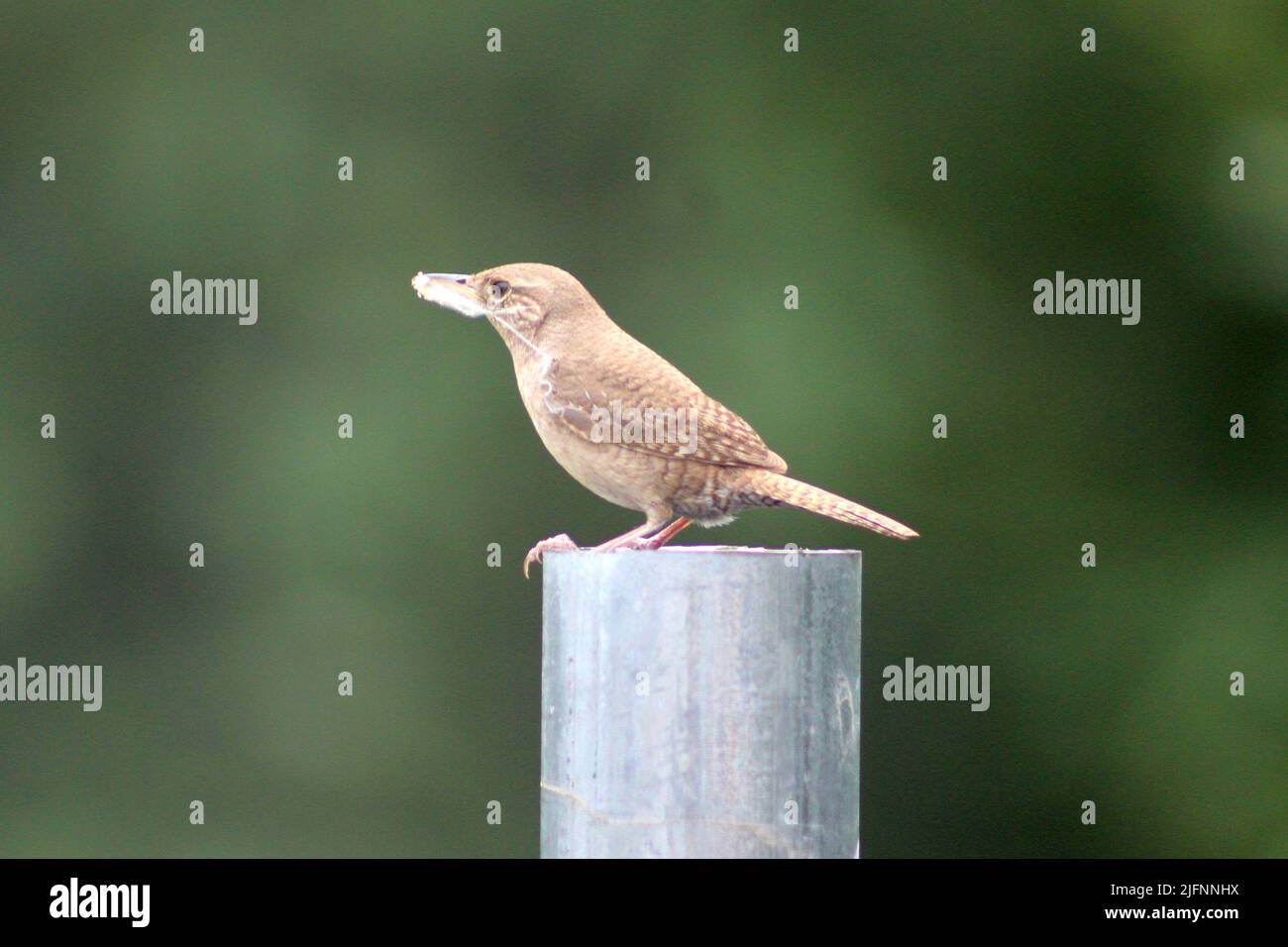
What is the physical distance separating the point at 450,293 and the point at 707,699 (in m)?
1.59

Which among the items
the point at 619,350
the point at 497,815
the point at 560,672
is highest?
the point at 619,350

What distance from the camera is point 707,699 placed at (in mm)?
2545

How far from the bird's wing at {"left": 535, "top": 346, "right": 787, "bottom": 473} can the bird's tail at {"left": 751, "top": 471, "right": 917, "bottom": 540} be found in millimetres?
64

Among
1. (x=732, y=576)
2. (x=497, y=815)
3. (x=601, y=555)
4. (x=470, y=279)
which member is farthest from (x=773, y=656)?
(x=497, y=815)

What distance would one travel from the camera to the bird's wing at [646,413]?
3.79 m

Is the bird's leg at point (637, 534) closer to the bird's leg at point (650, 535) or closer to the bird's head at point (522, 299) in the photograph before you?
the bird's leg at point (650, 535)

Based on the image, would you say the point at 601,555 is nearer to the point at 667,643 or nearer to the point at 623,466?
the point at 667,643

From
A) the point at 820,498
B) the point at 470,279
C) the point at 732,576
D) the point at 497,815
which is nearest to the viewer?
the point at 732,576

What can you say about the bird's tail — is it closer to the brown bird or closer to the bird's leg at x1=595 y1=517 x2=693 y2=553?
the brown bird

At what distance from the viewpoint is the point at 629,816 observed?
2.57 meters

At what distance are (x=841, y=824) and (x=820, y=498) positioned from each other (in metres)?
1.10
